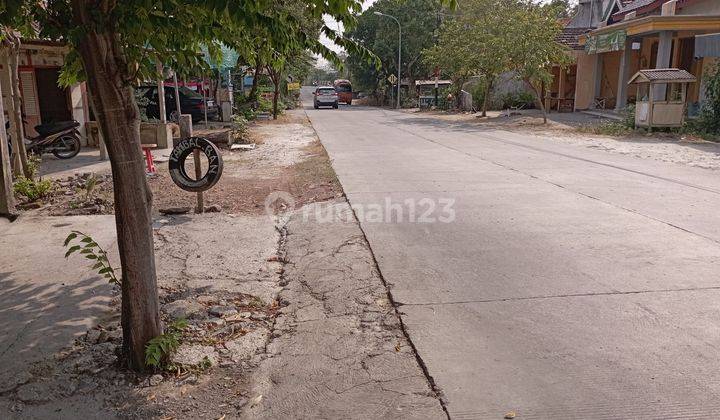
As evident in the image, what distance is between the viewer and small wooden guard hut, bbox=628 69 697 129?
18.3 metres

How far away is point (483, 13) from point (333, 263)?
28.0 metres

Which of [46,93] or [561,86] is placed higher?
[561,86]

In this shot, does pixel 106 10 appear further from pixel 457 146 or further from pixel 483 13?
pixel 483 13

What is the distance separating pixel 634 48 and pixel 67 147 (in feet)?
77.2

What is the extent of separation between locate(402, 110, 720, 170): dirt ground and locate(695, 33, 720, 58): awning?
8.91 ft

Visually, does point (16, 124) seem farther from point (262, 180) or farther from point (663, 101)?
point (663, 101)

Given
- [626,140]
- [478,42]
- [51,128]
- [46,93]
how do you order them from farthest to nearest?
[478,42]
[626,140]
[46,93]
[51,128]

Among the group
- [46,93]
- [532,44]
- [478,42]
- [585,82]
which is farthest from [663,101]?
[46,93]

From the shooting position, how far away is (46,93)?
595 inches

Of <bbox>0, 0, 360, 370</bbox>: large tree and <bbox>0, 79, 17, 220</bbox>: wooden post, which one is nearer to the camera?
<bbox>0, 0, 360, 370</bbox>: large tree

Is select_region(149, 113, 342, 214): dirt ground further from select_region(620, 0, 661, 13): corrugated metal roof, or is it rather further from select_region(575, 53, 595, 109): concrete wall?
select_region(620, 0, 661, 13): corrugated metal roof

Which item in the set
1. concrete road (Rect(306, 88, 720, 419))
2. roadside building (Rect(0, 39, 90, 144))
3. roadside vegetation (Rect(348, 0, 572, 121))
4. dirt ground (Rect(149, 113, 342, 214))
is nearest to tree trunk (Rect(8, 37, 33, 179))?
dirt ground (Rect(149, 113, 342, 214))

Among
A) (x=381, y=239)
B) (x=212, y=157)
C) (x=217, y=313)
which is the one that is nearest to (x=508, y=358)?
(x=217, y=313)

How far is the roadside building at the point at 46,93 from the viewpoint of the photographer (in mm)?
14203
